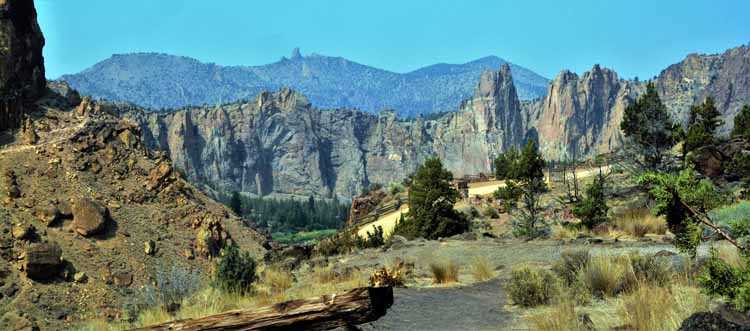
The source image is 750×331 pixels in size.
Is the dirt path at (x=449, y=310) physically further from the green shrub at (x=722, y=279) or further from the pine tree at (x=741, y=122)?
the pine tree at (x=741, y=122)

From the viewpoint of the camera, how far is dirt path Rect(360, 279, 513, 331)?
Result: 8570 millimetres

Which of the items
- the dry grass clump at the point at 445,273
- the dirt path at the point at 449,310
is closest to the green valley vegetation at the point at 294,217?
the dry grass clump at the point at 445,273

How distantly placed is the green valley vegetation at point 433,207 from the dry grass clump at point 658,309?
20862mm

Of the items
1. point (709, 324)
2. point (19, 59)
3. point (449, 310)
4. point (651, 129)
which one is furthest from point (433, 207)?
point (709, 324)

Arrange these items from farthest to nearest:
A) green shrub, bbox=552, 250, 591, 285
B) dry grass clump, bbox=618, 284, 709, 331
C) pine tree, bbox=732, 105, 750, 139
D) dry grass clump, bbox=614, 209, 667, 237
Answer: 1. pine tree, bbox=732, 105, 750, 139
2. dry grass clump, bbox=614, 209, 667, 237
3. green shrub, bbox=552, 250, 591, 285
4. dry grass clump, bbox=618, 284, 709, 331

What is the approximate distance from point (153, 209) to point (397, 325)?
19.3 m

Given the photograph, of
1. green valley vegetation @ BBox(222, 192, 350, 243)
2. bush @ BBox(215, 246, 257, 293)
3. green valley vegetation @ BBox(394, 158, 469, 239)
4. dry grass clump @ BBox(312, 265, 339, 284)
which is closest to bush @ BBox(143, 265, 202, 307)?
bush @ BBox(215, 246, 257, 293)

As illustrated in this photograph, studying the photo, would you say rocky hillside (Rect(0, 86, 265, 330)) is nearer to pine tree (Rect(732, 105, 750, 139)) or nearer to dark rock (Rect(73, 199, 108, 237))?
dark rock (Rect(73, 199, 108, 237))

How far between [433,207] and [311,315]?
2293cm

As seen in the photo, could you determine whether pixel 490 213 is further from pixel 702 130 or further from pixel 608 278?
pixel 608 278

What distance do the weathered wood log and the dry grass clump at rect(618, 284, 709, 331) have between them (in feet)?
8.72

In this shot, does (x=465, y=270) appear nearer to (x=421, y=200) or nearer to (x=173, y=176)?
(x=421, y=200)

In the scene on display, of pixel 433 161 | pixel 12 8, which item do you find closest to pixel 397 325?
pixel 433 161

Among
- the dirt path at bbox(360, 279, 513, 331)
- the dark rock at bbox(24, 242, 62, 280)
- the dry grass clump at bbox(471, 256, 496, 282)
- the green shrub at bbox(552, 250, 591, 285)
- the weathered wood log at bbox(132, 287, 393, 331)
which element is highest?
the dark rock at bbox(24, 242, 62, 280)
